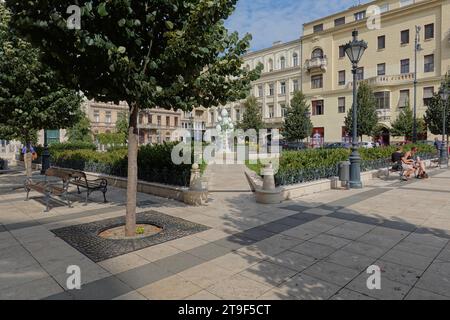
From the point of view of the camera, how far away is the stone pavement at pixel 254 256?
3.78m

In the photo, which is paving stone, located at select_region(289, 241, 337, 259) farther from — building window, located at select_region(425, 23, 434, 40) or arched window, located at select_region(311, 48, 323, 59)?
arched window, located at select_region(311, 48, 323, 59)

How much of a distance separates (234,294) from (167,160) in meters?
6.99

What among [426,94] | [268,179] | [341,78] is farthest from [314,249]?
[341,78]

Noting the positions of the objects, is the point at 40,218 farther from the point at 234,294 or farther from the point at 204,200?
the point at 234,294

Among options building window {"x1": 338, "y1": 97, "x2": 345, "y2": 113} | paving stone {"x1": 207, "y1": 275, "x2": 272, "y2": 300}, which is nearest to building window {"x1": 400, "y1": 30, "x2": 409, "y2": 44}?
building window {"x1": 338, "y1": 97, "x2": 345, "y2": 113}

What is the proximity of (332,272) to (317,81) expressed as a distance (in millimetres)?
43689

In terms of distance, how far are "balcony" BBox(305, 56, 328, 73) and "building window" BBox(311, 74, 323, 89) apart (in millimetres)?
1032

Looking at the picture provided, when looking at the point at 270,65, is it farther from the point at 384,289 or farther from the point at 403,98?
the point at 384,289

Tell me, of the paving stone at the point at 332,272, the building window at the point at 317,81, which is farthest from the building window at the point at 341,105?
the paving stone at the point at 332,272

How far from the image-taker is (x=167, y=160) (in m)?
10.2

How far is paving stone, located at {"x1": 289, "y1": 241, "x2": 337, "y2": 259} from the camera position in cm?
490

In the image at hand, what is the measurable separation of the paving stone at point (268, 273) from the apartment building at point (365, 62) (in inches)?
1440

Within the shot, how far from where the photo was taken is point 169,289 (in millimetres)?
3812

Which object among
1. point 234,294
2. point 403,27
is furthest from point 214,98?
point 403,27
